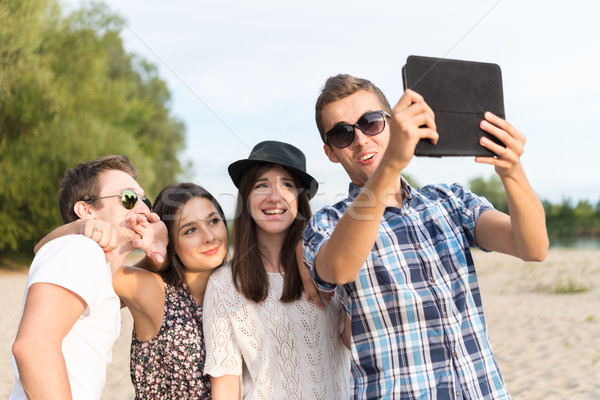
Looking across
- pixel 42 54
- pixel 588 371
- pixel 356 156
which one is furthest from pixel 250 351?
pixel 42 54

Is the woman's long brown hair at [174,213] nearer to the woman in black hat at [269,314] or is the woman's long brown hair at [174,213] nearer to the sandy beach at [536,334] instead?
the woman in black hat at [269,314]

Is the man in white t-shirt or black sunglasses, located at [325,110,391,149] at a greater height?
black sunglasses, located at [325,110,391,149]

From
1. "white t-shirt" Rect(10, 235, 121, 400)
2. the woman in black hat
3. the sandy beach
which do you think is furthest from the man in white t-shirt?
the sandy beach

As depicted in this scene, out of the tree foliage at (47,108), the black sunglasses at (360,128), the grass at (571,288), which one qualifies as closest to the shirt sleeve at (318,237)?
the black sunglasses at (360,128)

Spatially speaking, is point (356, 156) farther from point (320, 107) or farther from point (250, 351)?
point (250, 351)

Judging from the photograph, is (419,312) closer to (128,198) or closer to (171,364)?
(171,364)

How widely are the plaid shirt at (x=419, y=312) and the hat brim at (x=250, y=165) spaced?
3.31 ft

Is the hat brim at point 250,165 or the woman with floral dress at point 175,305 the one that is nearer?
the woman with floral dress at point 175,305

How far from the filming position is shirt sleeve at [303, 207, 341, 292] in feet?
7.57

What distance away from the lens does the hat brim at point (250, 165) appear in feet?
11.0

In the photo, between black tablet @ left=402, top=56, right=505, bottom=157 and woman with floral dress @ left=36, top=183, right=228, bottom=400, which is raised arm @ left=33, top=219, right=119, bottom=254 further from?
black tablet @ left=402, top=56, right=505, bottom=157

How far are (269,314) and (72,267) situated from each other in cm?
134

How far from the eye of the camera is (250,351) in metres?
2.97

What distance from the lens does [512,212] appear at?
2.15 metres
